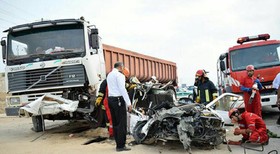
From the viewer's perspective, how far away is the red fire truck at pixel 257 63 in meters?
8.67

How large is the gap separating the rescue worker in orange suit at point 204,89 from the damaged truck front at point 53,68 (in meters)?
2.40

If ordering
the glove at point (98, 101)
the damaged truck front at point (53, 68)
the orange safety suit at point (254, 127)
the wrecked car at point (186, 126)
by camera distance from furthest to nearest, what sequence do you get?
the damaged truck front at point (53, 68)
the glove at point (98, 101)
the orange safety suit at point (254, 127)
the wrecked car at point (186, 126)

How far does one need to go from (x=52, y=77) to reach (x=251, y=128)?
4414 mm

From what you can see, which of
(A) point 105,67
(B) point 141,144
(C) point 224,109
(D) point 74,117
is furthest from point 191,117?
(A) point 105,67

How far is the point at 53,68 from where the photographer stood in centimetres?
691

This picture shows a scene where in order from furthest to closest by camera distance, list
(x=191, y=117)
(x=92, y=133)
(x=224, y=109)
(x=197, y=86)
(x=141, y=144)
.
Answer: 1. (x=92, y=133)
2. (x=197, y=86)
3. (x=224, y=109)
4. (x=141, y=144)
5. (x=191, y=117)

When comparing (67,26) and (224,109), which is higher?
(67,26)

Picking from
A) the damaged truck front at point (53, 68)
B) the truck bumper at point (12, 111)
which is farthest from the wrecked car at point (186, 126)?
the truck bumper at point (12, 111)

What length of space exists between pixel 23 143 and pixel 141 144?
2853mm

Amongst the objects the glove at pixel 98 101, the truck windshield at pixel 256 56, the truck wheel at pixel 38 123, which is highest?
the truck windshield at pixel 256 56

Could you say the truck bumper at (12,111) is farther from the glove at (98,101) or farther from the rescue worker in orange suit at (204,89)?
the rescue worker in orange suit at (204,89)

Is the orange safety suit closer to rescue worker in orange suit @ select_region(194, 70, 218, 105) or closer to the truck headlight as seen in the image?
rescue worker in orange suit @ select_region(194, 70, 218, 105)

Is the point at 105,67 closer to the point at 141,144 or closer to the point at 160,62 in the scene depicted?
the point at 141,144

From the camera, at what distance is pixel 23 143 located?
681cm
